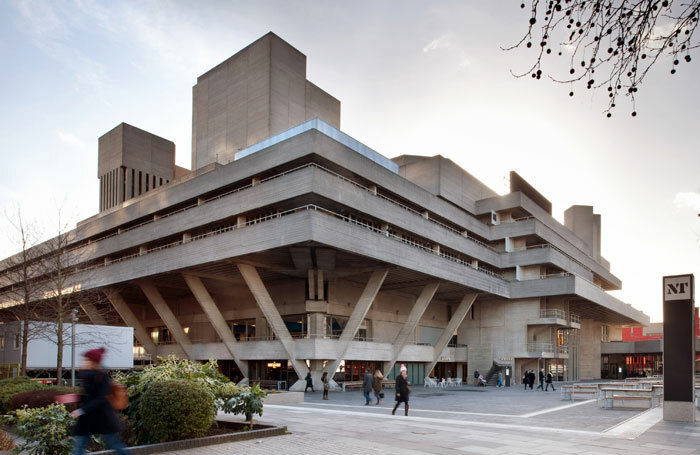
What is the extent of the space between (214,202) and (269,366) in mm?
12466

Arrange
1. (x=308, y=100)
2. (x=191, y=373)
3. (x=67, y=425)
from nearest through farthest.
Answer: (x=67, y=425), (x=191, y=373), (x=308, y=100)

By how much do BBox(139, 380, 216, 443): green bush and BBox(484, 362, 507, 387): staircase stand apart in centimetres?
4457

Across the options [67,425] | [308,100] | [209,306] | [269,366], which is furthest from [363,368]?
[67,425]

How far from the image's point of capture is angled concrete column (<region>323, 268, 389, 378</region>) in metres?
36.0

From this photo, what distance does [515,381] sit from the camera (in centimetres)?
5212

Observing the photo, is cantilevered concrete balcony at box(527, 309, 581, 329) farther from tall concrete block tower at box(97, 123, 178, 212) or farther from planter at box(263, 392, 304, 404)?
tall concrete block tower at box(97, 123, 178, 212)

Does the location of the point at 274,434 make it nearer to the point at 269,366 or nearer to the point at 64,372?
the point at 64,372

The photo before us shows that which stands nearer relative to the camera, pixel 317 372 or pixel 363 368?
pixel 317 372

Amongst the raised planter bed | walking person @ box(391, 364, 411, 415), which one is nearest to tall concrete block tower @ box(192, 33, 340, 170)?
walking person @ box(391, 364, 411, 415)

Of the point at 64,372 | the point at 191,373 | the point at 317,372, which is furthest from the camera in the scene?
the point at 317,372

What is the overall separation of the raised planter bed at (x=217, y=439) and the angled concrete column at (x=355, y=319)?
76.7ft

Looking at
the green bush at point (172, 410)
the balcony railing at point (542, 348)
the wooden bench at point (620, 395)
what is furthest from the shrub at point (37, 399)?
the balcony railing at point (542, 348)

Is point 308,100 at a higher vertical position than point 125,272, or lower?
higher

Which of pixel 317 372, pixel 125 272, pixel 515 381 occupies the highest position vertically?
pixel 125 272
